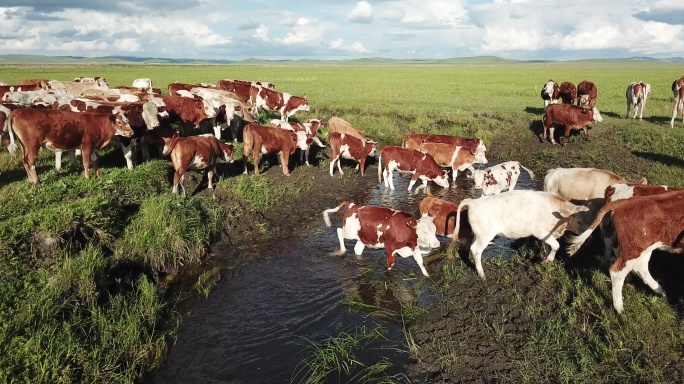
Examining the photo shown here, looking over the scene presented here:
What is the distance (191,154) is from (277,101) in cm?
1135

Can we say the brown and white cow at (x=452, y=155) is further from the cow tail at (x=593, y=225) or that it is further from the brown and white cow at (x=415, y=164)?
the cow tail at (x=593, y=225)

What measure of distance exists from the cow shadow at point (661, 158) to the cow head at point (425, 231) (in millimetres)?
10841

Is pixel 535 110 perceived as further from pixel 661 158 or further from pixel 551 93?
pixel 661 158

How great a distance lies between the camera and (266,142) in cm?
1367

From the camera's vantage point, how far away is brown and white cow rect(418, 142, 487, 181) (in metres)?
14.4

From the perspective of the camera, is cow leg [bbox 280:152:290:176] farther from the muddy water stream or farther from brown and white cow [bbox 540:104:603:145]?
brown and white cow [bbox 540:104:603:145]

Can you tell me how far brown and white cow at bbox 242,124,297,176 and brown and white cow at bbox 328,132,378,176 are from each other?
129 cm

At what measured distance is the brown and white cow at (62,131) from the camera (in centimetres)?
981

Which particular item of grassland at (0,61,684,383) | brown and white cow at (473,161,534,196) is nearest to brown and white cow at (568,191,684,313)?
grassland at (0,61,684,383)

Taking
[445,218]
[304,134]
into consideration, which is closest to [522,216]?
[445,218]

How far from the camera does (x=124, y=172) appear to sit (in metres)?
11.4

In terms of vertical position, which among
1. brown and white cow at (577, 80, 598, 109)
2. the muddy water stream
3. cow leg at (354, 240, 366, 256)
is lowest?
the muddy water stream

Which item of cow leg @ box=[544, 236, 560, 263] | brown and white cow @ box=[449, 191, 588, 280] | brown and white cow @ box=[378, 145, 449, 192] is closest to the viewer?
brown and white cow @ box=[449, 191, 588, 280]

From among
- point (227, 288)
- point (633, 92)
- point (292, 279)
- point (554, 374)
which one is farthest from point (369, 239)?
point (633, 92)
